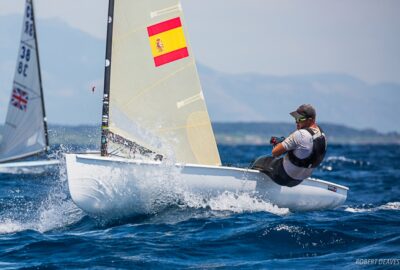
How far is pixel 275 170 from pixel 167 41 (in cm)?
267

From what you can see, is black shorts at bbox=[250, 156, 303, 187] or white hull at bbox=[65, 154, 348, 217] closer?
white hull at bbox=[65, 154, 348, 217]

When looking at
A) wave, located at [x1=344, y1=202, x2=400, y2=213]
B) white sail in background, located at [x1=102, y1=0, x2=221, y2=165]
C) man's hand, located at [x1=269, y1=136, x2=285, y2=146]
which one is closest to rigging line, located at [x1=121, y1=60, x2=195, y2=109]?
white sail in background, located at [x1=102, y1=0, x2=221, y2=165]

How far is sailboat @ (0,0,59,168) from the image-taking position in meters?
21.4

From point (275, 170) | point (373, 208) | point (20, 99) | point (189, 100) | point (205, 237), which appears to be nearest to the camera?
point (205, 237)

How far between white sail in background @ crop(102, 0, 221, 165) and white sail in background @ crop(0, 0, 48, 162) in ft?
33.0

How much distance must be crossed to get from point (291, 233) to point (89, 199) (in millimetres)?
2943

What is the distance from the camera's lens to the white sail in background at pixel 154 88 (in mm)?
11914

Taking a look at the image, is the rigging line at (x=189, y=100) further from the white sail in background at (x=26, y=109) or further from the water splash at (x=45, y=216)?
the white sail in background at (x=26, y=109)

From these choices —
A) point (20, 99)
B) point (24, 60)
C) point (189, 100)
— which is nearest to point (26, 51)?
point (24, 60)

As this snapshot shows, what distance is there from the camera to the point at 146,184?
11.2m

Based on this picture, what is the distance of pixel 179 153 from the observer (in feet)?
40.4

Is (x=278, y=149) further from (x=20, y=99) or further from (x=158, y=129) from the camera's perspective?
(x=20, y=99)

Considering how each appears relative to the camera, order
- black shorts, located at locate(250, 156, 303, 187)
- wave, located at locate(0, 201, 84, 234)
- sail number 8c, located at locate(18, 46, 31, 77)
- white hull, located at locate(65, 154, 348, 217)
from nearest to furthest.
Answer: white hull, located at locate(65, 154, 348, 217)
wave, located at locate(0, 201, 84, 234)
black shorts, located at locate(250, 156, 303, 187)
sail number 8c, located at locate(18, 46, 31, 77)

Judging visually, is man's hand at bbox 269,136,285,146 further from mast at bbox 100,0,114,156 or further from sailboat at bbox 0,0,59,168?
sailboat at bbox 0,0,59,168
